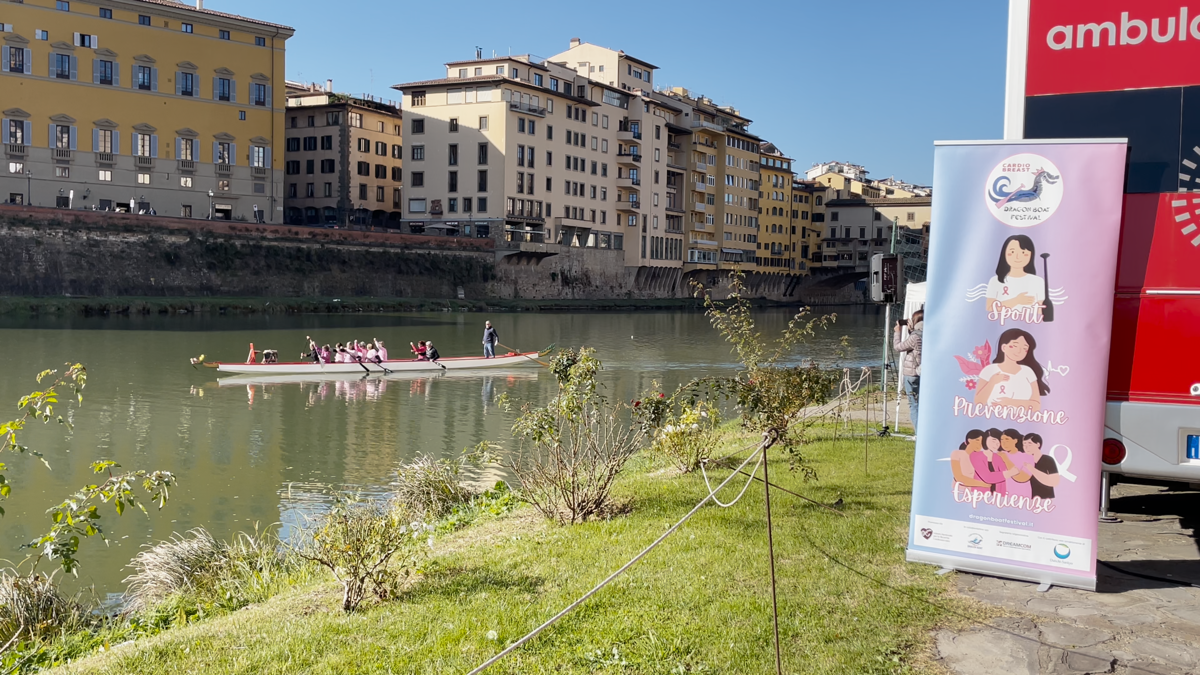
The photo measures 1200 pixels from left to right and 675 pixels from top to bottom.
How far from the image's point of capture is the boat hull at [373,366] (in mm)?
29542

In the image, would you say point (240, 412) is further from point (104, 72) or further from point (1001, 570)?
point (104, 72)

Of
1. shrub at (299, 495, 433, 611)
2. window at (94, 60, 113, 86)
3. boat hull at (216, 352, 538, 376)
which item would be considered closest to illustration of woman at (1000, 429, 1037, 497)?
shrub at (299, 495, 433, 611)

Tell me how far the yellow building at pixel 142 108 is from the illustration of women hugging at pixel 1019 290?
62.8m

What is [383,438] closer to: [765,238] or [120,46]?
[120,46]

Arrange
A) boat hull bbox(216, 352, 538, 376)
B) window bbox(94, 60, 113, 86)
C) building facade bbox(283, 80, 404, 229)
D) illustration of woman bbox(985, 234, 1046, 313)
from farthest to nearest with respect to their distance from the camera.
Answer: building facade bbox(283, 80, 404, 229)
window bbox(94, 60, 113, 86)
boat hull bbox(216, 352, 538, 376)
illustration of woman bbox(985, 234, 1046, 313)

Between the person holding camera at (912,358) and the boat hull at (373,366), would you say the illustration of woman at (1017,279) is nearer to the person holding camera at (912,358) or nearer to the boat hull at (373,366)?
the person holding camera at (912,358)

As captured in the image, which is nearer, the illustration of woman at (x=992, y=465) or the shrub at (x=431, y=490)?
the illustration of woman at (x=992, y=465)

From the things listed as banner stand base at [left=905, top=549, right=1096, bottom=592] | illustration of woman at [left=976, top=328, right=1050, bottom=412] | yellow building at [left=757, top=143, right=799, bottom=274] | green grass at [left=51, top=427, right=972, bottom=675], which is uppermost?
yellow building at [left=757, top=143, right=799, bottom=274]

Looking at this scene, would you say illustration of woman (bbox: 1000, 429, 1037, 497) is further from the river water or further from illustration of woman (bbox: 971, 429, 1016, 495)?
the river water

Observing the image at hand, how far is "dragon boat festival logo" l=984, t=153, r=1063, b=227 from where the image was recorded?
621 cm

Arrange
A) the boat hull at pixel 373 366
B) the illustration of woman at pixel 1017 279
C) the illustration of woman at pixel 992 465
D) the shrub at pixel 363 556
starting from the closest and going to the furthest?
1. the illustration of woman at pixel 1017 279
2. the illustration of woman at pixel 992 465
3. the shrub at pixel 363 556
4. the boat hull at pixel 373 366

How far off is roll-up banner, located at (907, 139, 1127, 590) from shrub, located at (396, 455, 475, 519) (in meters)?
6.59

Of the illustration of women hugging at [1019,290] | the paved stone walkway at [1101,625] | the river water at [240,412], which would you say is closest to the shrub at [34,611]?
the river water at [240,412]

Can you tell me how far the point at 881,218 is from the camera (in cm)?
10875
